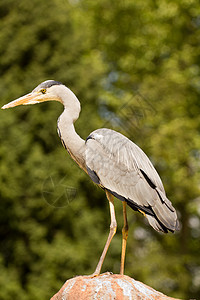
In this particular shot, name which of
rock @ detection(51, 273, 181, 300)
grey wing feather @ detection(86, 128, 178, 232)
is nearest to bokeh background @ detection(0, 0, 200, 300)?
grey wing feather @ detection(86, 128, 178, 232)

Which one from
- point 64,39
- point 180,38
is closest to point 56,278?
point 64,39

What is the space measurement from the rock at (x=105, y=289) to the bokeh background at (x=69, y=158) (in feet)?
10.9

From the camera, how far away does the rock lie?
14.8 feet

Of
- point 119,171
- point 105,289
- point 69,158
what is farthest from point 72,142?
point 69,158

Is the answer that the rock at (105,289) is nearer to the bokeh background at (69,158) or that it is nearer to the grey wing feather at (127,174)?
the grey wing feather at (127,174)

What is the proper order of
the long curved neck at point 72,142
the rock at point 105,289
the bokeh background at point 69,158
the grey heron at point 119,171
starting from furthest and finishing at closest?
1. the bokeh background at point 69,158
2. the long curved neck at point 72,142
3. the grey heron at point 119,171
4. the rock at point 105,289

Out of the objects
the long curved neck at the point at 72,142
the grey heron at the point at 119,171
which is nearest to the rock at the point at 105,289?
the grey heron at the point at 119,171

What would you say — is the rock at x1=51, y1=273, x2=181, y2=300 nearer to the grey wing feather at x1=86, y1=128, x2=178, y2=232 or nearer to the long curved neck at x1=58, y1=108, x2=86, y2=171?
the grey wing feather at x1=86, y1=128, x2=178, y2=232

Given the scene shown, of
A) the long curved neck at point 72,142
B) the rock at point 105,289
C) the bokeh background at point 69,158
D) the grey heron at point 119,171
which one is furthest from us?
the bokeh background at point 69,158

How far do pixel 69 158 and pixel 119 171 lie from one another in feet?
15.9

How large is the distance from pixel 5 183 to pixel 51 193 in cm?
91

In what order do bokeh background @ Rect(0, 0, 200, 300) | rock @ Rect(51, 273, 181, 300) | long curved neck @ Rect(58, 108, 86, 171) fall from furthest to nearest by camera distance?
1. bokeh background @ Rect(0, 0, 200, 300)
2. long curved neck @ Rect(58, 108, 86, 171)
3. rock @ Rect(51, 273, 181, 300)

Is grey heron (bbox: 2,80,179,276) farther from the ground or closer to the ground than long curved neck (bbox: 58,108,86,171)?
closer to the ground

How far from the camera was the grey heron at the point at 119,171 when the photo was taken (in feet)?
15.6
